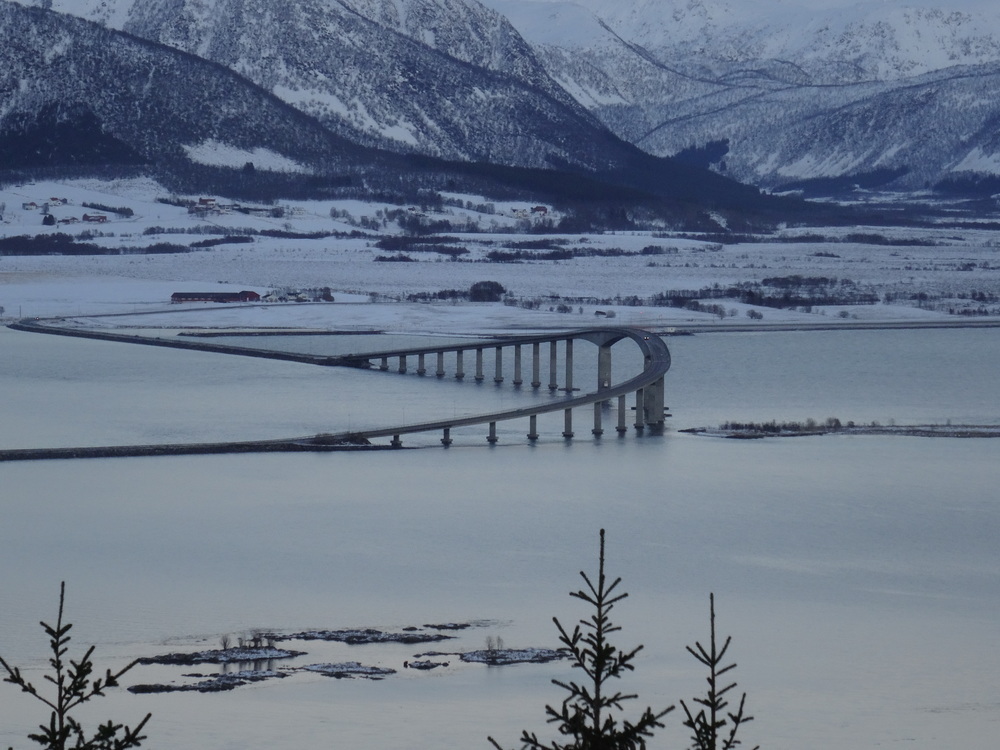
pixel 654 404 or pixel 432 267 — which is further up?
pixel 432 267

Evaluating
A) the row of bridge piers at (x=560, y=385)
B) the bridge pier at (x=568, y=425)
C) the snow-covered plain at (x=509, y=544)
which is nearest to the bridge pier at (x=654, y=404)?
the row of bridge piers at (x=560, y=385)

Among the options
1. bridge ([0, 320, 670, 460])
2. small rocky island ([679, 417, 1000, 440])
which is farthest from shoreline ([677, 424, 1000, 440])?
bridge ([0, 320, 670, 460])

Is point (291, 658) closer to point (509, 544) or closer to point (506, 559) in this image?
point (506, 559)

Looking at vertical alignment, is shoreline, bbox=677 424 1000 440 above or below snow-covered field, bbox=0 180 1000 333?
below

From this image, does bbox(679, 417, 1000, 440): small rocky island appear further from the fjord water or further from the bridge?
the bridge

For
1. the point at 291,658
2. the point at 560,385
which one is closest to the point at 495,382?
the point at 560,385

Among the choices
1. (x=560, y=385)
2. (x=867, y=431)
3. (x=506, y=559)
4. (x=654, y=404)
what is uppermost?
(x=560, y=385)
